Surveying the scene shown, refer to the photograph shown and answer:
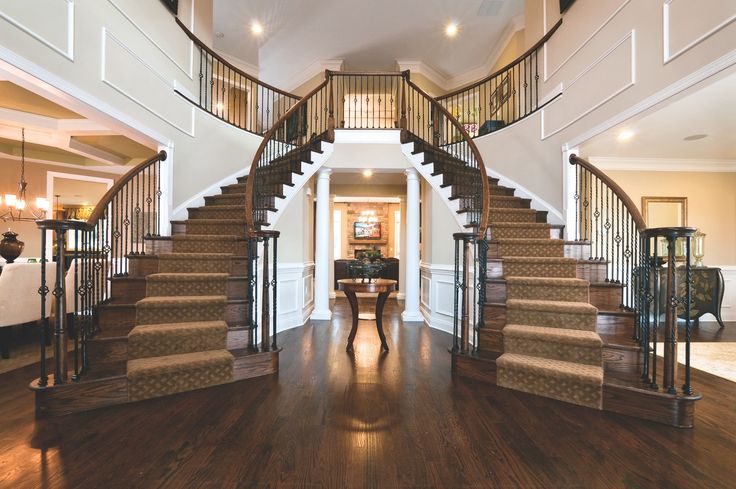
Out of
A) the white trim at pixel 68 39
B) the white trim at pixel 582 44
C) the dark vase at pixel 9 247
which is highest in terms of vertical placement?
the white trim at pixel 582 44

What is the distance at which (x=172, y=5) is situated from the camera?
3.71 metres

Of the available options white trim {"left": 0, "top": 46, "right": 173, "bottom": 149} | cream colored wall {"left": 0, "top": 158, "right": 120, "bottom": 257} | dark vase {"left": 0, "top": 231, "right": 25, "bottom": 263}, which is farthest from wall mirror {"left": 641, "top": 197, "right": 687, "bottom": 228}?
cream colored wall {"left": 0, "top": 158, "right": 120, "bottom": 257}

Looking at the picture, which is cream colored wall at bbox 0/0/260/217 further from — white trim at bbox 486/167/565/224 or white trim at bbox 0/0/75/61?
white trim at bbox 486/167/565/224

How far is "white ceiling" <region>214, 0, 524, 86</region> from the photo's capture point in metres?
5.55

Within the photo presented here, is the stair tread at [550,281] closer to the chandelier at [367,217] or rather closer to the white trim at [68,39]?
the white trim at [68,39]

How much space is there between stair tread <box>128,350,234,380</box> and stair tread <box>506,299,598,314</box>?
2.35m

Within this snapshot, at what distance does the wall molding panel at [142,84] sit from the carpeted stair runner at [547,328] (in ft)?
12.1

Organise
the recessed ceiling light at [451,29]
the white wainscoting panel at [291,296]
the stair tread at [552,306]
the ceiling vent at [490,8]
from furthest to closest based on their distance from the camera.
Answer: the recessed ceiling light at [451,29] → the ceiling vent at [490,8] → the white wainscoting panel at [291,296] → the stair tread at [552,306]

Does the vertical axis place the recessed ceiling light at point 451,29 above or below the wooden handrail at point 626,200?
above

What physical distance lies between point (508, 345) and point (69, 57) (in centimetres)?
395

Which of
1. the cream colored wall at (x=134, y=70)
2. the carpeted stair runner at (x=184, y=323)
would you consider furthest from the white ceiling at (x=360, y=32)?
the carpeted stair runner at (x=184, y=323)

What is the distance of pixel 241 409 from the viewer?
85.0 inches

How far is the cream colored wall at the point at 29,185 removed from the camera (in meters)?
5.66

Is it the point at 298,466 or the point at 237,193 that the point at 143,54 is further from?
the point at 298,466
